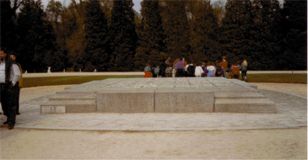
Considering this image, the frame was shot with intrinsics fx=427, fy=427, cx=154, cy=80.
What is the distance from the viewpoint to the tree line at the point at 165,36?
174ft

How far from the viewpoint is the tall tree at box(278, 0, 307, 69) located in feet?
170

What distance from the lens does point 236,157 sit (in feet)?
21.7

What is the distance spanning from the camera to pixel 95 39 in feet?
189

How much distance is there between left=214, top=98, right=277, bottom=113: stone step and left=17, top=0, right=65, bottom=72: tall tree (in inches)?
1786

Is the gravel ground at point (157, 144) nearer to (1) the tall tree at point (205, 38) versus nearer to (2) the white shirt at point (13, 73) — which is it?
(2) the white shirt at point (13, 73)

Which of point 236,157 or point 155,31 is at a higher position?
point 155,31

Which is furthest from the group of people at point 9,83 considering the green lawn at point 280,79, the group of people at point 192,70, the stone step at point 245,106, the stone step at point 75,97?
the green lawn at point 280,79

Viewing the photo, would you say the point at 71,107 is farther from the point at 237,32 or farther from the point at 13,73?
the point at 237,32

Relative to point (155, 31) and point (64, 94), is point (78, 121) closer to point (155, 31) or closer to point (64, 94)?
point (64, 94)

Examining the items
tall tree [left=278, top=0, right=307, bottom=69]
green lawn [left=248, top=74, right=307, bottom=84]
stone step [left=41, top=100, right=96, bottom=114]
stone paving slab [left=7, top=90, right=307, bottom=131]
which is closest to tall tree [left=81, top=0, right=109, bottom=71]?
tall tree [left=278, top=0, right=307, bottom=69]

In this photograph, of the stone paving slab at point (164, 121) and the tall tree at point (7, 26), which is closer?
the stone paving slab at point (164, 121)

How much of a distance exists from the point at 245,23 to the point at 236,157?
50.1 metres

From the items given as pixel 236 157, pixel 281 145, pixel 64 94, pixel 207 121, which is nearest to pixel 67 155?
pixel 236 157

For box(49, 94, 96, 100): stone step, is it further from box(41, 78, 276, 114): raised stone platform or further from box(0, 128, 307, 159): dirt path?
box(0, 128, 307, 159): dirt path
